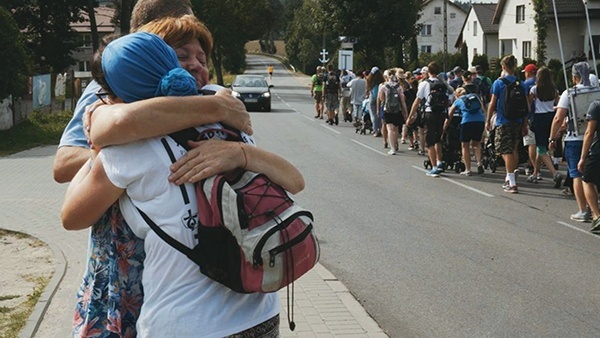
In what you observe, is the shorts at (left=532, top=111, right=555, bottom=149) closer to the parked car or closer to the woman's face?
the woman's face

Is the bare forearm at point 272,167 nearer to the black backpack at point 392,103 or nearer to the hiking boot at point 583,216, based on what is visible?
the hiking boot at point 583,216

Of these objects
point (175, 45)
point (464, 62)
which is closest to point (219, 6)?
point (464, 62)

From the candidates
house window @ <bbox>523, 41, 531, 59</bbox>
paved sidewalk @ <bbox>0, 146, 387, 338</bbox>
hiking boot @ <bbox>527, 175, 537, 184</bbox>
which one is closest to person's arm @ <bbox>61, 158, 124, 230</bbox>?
paved sidewalk @ <bbox>0, 146, 387, 338</bbox>

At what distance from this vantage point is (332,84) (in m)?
28.5

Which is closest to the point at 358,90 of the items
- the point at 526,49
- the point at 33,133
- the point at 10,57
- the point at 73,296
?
the point at 33,133

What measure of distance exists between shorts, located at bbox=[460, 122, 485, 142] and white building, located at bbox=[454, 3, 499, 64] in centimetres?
6322

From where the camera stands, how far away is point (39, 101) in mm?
29578

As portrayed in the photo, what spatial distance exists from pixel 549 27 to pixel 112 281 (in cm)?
5957

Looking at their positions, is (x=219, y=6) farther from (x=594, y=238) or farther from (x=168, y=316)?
(x=168, y=316)

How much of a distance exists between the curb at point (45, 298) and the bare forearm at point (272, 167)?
3880 mm

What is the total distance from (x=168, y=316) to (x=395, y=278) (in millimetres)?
5721

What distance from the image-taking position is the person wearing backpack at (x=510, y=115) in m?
13.2

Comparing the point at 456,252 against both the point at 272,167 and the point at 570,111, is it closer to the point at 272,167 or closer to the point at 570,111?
the point at 570,111

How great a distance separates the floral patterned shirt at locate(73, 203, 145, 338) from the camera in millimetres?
2547
